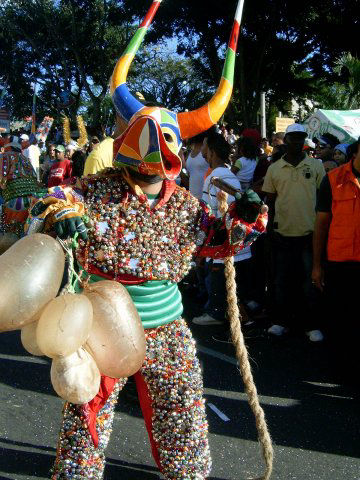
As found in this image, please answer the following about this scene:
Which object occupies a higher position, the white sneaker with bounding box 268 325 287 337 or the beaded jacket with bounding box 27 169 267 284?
the beaded jacket with bounding box 27 169 267 284

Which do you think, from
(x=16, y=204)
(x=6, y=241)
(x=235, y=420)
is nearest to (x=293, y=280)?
(x=235, y=420)

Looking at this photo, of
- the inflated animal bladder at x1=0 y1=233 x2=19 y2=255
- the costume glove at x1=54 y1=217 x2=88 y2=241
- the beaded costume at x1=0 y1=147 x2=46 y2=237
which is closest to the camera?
the costume glove at x1=54 y1=217 x2=88 y2=241

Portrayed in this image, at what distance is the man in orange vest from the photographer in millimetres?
4102

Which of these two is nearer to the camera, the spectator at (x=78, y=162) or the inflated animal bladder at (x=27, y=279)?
the inflated animal bladder at (x=27, y=279)

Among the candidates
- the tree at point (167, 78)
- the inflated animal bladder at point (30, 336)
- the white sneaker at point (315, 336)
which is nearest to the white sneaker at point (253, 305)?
the white sneaker at point (315, 336)

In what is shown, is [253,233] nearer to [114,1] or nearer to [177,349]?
[177,349]

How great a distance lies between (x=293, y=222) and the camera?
5359 mm

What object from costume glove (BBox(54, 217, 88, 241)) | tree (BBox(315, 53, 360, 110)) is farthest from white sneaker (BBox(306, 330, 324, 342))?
tree (BBox(315, 53, 360, 110))

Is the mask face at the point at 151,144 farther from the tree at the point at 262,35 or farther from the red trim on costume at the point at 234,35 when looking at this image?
the tree at the point at 262,35

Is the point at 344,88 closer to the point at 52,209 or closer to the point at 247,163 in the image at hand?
the point at 247,163

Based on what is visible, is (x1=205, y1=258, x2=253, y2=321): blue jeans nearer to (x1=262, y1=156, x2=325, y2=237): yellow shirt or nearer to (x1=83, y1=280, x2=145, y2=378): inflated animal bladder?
(x1=262, y1=156, x2=325, y2=237): yellow shirt

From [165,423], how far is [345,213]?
2.22m

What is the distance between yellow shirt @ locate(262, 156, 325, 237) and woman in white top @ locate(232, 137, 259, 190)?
1.33 meters

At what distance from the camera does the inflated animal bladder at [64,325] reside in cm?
177
